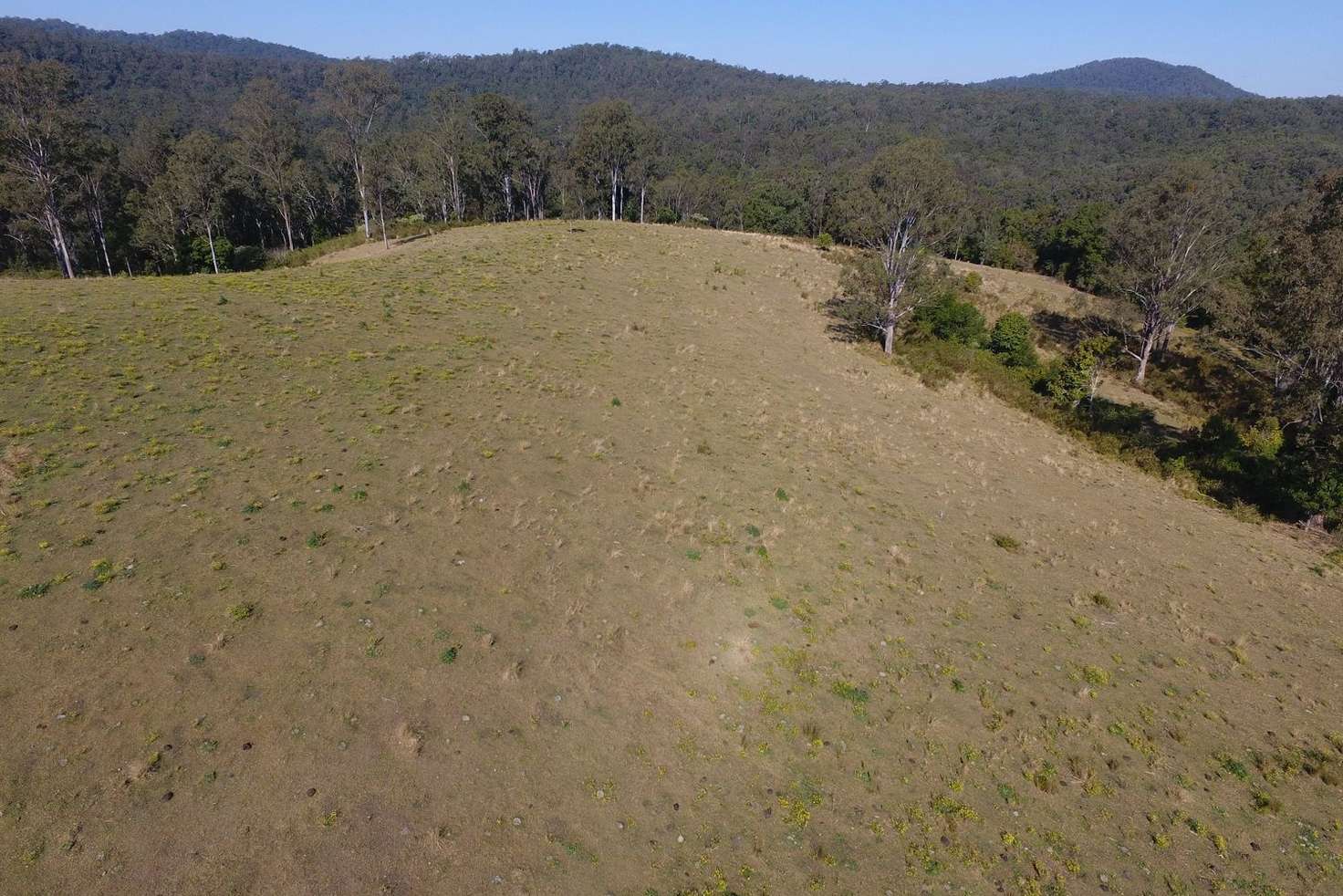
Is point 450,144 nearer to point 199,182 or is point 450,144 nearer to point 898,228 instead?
point 199,182

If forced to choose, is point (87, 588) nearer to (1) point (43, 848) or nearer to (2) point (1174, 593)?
(1) point (43, 848)

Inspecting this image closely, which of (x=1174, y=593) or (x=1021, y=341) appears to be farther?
(x=1021, y=341)

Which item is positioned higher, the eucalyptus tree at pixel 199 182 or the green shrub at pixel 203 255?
the eucalyptus tree at pixel 199 182

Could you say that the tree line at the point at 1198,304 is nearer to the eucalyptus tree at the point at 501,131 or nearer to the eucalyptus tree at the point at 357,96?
the eucalyptus tree at the point at 357,96

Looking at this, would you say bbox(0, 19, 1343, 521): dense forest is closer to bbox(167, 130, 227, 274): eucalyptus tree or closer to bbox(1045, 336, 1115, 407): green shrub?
bbox(1045, 336, 1115, 407): green shrub

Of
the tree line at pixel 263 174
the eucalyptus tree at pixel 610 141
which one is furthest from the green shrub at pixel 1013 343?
the eucalyptus tree at pixel 610 141

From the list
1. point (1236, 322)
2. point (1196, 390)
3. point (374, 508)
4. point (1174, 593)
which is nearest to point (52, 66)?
point (374, 508)
